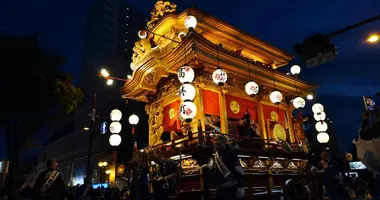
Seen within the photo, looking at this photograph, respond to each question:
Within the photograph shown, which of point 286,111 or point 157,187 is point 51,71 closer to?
point 157,187

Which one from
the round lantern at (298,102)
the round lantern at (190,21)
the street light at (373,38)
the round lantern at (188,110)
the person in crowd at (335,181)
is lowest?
the person in crowd at (335,181)

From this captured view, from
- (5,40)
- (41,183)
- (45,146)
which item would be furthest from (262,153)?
(45,146)

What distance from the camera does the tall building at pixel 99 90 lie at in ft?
96.4

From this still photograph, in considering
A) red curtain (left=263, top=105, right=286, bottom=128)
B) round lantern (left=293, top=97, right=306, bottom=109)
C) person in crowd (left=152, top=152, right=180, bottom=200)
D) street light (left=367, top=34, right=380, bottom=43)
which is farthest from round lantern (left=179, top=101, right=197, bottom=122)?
round lantern (left=293, top=97, right=306, bottom=109)

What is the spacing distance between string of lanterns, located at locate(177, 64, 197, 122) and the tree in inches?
358

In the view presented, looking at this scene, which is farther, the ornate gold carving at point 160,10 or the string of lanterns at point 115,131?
the string of lanterns at point 115,131

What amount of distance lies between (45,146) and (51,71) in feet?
111

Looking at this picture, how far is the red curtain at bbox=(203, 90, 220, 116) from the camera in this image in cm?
1291

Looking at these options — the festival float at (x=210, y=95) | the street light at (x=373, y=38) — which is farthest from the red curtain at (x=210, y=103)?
the street light at (x=373, y=38)

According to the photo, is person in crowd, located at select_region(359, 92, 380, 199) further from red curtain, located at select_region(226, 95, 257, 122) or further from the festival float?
red curtain, located at select_region(226, 95, 257, 122)

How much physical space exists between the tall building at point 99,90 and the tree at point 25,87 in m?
4.98

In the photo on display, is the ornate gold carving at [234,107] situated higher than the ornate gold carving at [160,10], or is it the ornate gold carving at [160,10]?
the ornate gold carving at [160,10]

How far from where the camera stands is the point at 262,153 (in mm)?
12289

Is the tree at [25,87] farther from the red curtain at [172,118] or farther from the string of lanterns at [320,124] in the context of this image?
the string of lanterns at [320,124]
